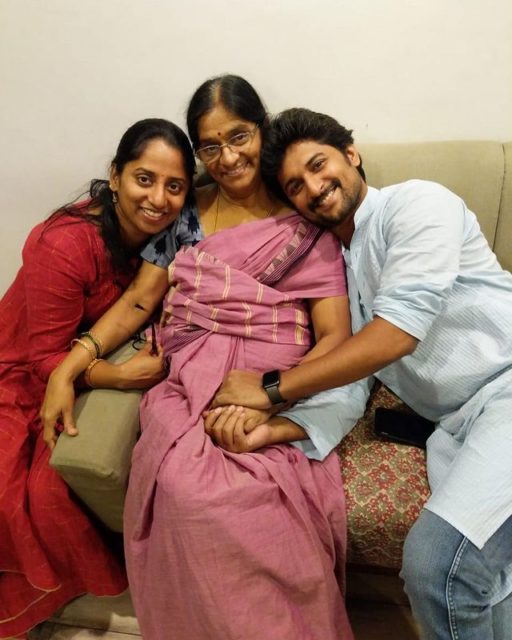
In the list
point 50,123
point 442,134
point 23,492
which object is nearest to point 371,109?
point 442,134

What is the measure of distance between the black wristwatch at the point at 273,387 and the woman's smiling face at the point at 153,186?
52 centimetres

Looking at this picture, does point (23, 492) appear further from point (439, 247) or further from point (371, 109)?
point (371, 109)

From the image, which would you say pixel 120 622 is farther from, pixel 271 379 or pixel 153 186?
pixel 153 186

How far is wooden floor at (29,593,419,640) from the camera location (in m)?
1.25

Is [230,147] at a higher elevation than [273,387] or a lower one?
higher

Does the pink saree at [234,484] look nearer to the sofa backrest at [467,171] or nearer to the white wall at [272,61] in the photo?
the sofa backrest at [467,171]

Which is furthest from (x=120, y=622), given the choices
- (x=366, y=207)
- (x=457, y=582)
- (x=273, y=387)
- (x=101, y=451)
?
(x=366, y=207)

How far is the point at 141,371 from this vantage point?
124 centimetres

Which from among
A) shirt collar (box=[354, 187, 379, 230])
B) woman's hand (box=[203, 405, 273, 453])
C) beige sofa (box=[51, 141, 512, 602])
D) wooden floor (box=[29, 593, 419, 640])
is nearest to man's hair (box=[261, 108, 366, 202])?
shirt collar (box=[354, 187, 379, 230])

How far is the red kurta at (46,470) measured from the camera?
116 cm

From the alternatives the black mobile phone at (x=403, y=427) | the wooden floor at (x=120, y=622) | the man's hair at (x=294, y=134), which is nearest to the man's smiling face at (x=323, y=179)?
the man's hair at (x=294, y=134)

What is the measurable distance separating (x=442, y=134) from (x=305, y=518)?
1.25 meters

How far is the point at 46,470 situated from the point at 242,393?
0.55 m

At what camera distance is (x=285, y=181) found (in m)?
1.20
